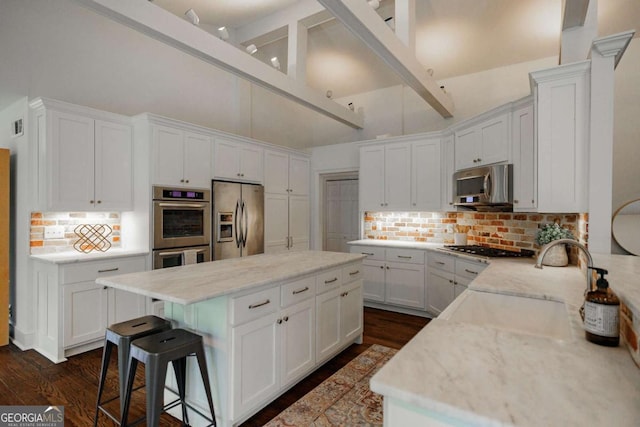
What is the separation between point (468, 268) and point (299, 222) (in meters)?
2.88

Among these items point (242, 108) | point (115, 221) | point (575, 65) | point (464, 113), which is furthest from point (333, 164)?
point (575, 65)

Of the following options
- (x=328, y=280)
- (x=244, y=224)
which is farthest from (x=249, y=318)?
(x=244, y=224)

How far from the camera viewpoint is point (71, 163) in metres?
3.18

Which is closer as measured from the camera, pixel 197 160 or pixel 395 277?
pixel 197 160

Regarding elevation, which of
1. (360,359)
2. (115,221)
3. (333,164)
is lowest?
(360,359)

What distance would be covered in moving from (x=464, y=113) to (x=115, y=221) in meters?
4.70

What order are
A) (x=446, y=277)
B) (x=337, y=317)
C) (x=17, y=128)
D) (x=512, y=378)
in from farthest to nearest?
(x=446, y=277) < (x=17, y=128) < (x=337, y=317) < (x=512, y=378)

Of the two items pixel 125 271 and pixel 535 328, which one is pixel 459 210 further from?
pixel 125 271

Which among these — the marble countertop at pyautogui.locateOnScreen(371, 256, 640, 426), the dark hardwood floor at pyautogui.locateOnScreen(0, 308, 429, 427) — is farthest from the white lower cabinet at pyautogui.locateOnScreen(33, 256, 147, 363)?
the marble countertop at pyautogui.locateOnScreen(371, 256, 640, 426)

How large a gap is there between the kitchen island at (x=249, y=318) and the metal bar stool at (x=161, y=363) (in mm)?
88

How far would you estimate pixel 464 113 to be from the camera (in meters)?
4.68

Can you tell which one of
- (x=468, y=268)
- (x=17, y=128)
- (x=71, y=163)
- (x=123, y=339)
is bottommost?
(x=123, y=339)

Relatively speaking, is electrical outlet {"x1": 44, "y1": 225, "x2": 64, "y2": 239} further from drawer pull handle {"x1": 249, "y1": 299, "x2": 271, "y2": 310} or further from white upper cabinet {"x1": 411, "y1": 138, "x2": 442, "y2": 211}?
white upper cabinet {"x1": 411, "y1": 138, "x2": 442, "y2": 211}

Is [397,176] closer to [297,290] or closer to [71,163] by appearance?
[297,290]
